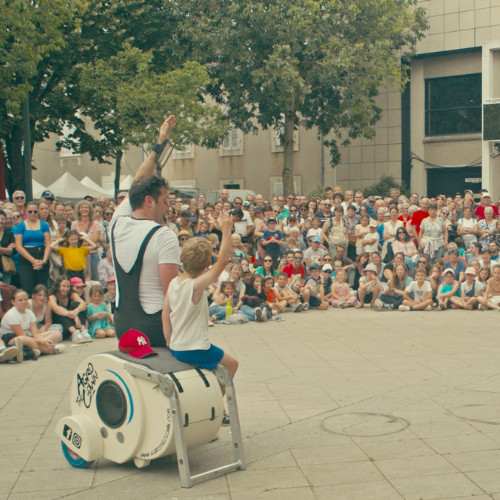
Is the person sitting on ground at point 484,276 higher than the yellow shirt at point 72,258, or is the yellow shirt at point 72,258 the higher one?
the yellow shirt at point 72,258

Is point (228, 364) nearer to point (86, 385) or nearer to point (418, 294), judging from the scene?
point (86, 385)

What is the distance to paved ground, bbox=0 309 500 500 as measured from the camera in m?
4.86

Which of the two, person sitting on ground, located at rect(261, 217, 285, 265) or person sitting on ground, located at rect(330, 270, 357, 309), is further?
person sitting on ground, located at rect(261, 217, 285, 265)

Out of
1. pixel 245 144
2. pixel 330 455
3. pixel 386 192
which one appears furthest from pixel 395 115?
pixel 330 455

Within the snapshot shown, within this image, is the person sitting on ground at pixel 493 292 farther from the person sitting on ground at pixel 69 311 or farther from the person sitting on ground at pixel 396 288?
the person sitting on ground at pixel 69 311

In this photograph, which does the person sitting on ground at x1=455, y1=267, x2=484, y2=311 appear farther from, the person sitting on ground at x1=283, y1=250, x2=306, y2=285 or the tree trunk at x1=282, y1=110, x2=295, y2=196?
the tree trunk at x1=282, y1=110, x2=295, y2=196

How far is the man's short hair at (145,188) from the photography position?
5.29 metres

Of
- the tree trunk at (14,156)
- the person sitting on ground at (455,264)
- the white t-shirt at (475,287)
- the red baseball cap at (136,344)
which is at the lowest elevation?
the white t-shirt at (475,287)

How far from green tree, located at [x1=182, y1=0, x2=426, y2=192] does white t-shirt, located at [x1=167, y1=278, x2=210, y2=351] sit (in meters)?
23.9

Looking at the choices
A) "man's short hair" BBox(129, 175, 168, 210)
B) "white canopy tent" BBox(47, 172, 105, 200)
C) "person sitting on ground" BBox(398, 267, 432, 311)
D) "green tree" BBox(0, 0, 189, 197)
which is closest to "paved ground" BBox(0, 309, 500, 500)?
"man's short hair" BBox(129, 175, 168, 210)

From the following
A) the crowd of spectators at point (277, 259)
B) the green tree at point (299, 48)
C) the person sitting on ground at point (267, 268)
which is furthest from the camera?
the green tree at point (299, 48)

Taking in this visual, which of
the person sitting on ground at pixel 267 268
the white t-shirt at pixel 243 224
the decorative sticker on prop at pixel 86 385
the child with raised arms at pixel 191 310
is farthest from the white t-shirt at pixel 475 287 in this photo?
the decorative sticker on prop at pixel 86 385

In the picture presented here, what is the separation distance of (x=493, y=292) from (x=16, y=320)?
27.8ft

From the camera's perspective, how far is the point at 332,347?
34.0ft
